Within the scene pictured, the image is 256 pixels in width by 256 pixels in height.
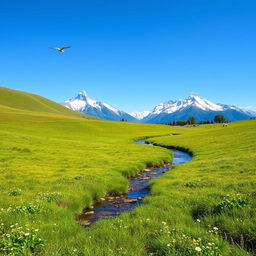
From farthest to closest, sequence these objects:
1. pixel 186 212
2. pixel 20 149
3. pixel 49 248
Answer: pixel 20 149 → pixel 186 212 → pixel 49 248

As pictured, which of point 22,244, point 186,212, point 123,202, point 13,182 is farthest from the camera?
point 13,182

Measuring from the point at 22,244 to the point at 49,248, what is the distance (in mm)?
862

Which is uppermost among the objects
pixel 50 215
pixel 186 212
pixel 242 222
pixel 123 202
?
pixel 242 222

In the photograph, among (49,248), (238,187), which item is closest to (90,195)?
(49,248)

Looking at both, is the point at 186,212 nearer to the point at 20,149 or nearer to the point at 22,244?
the point at 22,244

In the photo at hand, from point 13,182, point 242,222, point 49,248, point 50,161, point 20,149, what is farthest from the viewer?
point 20,149

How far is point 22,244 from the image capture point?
596cm

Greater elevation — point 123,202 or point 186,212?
point 186,212

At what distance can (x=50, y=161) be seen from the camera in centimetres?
2838

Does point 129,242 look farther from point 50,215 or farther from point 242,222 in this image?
point 50,215

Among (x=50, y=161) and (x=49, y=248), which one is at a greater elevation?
(x=49, y=248)

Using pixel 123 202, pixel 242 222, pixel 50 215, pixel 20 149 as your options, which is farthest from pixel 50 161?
pixel 242 222

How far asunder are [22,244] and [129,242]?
333 centimetres

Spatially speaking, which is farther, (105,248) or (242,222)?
(242,222)
